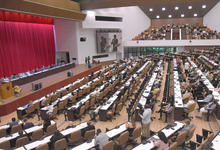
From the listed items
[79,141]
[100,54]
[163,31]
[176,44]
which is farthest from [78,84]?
[163,31]

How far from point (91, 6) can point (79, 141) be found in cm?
1910

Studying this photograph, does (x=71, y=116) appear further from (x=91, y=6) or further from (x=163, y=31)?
(x=163, y=31)

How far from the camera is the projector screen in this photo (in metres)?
28.4

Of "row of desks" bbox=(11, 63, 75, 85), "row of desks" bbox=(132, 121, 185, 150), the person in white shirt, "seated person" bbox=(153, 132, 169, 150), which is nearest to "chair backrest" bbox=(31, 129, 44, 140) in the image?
"row of desks" bbox=(132, 121, 185, 150)

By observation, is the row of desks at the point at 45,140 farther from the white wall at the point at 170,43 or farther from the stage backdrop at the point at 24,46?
the white wall at the point at 170,43

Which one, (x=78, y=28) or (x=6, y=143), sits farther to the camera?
(x=78, y=28)

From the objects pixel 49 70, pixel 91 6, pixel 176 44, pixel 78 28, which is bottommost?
pixel 49 70

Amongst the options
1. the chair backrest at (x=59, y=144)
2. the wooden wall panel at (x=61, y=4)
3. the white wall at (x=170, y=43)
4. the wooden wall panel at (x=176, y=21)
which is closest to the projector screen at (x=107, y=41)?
the white wall at (x=170, y=43)

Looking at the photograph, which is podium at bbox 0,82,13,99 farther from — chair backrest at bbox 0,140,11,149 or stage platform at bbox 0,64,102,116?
chair backrest at bbox 0,140,11,149

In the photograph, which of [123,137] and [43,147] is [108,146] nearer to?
[123,137]

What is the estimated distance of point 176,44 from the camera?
3130cm

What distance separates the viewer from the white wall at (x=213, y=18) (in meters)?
30.9

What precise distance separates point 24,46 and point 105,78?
9.60m

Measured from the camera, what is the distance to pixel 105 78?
679 inches
